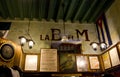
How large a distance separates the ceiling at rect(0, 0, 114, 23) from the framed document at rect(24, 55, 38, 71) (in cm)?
208

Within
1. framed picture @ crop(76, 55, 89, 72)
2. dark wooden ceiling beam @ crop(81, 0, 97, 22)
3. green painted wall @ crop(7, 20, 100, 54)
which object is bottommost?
framed picture @ crop(76, 55, 89, 72)

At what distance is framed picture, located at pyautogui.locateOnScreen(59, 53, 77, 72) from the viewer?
18.4ft

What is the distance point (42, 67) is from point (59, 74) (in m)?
0.73

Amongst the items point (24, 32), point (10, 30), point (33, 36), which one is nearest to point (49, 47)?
point (33, 36)

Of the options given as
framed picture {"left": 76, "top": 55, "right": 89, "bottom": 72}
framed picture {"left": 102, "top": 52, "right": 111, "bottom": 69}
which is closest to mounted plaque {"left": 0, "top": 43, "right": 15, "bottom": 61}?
framed picture {"left": 76, "top": 55, "right": 89, "bottom": 72}

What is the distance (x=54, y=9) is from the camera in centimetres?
617

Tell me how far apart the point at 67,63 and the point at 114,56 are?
184 centimetres

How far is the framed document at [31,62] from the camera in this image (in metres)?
5.53

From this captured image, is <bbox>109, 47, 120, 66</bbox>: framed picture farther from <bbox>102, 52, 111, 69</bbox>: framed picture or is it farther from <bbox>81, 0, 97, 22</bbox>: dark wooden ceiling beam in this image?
<bbox>81, 0, 97, 22</bbox>: dark wooden ceiling beam

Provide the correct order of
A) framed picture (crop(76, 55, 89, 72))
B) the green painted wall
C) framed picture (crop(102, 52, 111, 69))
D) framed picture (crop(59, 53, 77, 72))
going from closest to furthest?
1. framed picture (crop(102, 52, 111, 69))
2. framed picture (crop(59, 53, 77, 72))
3. framed picture (crop(76, 55, 89, 72))
4. the green painted wall

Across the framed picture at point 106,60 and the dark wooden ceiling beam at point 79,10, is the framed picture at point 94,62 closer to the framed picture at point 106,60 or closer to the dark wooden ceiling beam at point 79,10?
the framed picture at point 106,60

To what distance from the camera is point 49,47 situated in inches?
250

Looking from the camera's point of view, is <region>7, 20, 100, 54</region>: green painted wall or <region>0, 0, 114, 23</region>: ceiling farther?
<region>7, 20, 100, 54</region>: green painted wall

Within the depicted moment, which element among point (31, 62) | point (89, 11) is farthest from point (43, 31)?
point (89, 11)
